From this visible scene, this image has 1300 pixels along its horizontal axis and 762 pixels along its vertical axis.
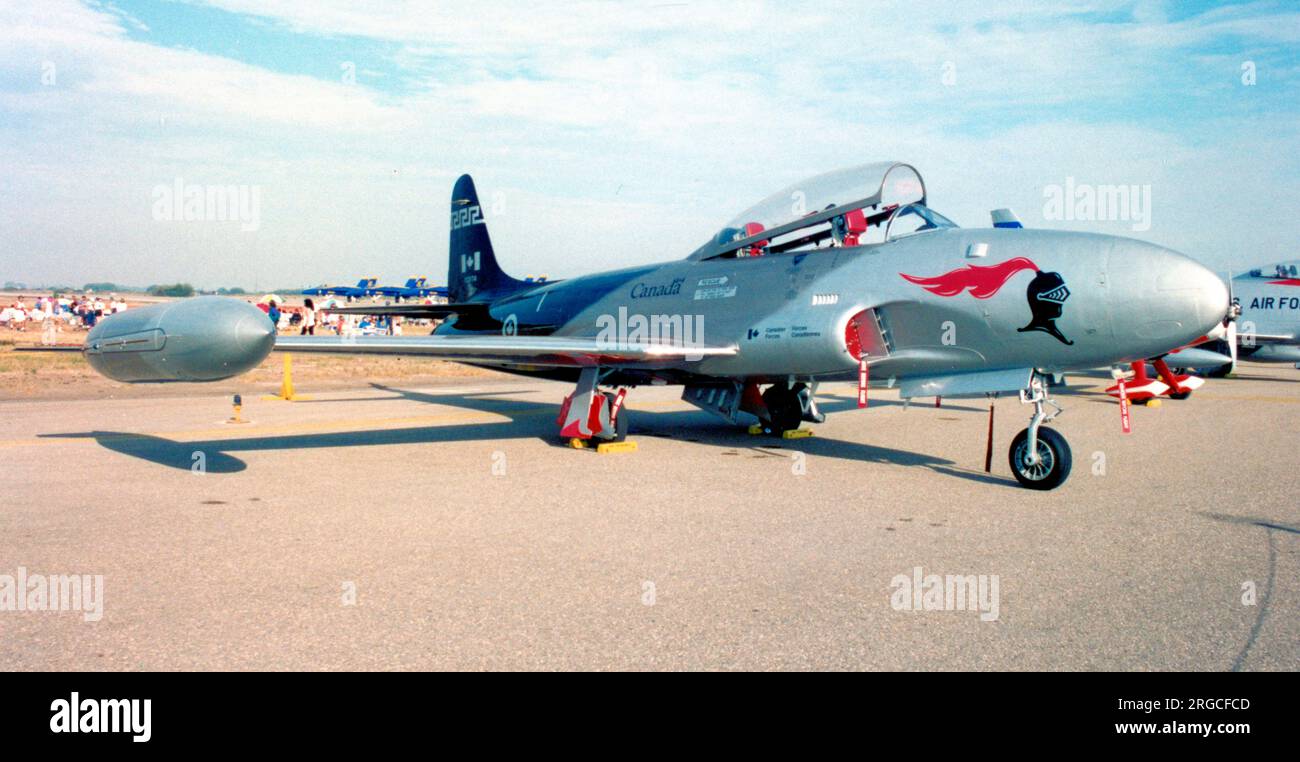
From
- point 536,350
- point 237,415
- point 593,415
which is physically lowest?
point 237,415

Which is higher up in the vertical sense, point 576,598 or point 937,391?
point 937,391

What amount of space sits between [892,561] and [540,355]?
574 centimetres

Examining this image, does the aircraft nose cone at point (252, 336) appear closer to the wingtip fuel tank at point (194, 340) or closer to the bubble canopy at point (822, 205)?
the wingtip fuel tank at point (194, 340)

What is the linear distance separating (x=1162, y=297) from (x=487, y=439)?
8.06 m

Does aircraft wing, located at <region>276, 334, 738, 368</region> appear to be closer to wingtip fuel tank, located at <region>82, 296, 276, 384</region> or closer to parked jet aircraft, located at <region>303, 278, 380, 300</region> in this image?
wingtip fuel tank, located at <region>82, 296, 276, 384</region>

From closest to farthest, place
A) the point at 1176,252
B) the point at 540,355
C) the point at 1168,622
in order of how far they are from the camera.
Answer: the point at 1168,622
the point at 1176,252
the point at 540,355

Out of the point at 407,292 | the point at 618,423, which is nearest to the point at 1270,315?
the point at 618,423

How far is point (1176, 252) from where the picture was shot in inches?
305

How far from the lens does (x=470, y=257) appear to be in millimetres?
16406

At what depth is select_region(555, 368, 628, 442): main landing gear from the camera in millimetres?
11047

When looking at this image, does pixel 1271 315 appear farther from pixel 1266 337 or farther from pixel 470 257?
pixel 470 257
